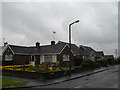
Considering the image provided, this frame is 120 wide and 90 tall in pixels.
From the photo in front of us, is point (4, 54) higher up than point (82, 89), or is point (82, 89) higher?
point (4, 54)

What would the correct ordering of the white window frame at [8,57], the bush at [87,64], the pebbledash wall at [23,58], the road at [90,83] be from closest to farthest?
the road at [90,83], the bush at [87,64], the pebbledash wall at [23,58], the white window frame at [8,57]

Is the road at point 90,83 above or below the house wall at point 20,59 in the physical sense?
below

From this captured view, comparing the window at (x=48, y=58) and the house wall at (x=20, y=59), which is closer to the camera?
the house wall at (x=20, y=59)

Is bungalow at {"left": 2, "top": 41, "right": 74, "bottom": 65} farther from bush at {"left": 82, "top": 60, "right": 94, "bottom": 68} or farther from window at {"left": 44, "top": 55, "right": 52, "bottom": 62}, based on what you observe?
bush at {"left": 82, "top": 60, "right": 94, "bottom": 68}

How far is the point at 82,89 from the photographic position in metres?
10.8

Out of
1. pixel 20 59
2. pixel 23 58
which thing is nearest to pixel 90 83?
pixel 20 59

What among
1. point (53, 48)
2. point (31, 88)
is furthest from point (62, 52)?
point (31, 88)

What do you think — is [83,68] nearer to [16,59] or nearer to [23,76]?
[23,76]

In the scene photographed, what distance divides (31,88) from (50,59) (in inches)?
891

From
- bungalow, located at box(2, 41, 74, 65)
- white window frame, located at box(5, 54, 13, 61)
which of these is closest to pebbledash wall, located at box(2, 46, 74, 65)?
bungalow, located at box(2, 41, 74, 65)

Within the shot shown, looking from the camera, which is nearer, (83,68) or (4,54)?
(83,68)

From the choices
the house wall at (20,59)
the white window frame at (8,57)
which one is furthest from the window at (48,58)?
the white window frame at (8,57)

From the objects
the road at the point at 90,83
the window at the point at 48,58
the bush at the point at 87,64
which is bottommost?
the road at the point at 90,83

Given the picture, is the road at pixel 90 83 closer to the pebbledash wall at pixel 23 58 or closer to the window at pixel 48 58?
the pebbledash wall at pixel 23 58
